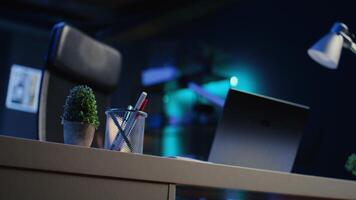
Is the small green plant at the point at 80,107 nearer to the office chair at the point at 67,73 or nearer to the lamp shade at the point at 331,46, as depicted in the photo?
the office chair at the point at 67,73

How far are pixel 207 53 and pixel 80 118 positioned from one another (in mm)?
2858

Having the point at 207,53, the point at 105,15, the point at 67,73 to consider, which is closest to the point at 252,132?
the point at 67,73

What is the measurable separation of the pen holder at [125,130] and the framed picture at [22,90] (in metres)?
3.00

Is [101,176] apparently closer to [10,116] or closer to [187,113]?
[187,113]

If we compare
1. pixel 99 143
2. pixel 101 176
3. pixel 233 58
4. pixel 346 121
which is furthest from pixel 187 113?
pixel 101 176

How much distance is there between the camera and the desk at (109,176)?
102 centimetres

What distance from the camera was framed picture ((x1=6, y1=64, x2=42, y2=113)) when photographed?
422 cm

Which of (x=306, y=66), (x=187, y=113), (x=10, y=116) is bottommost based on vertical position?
(x=10, y=116)

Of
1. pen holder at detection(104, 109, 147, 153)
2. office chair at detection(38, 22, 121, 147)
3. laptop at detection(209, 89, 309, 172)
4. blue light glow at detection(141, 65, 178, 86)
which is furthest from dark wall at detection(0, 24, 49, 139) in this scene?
pen holder at detection(104, 109, 147, 153)

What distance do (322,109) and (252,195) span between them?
1.45 m

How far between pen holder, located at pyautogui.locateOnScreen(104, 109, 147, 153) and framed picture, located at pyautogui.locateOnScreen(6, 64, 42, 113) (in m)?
3.00

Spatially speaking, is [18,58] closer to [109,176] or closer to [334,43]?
[334,43]

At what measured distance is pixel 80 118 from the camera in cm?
126

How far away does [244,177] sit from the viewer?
1344 millimetres
